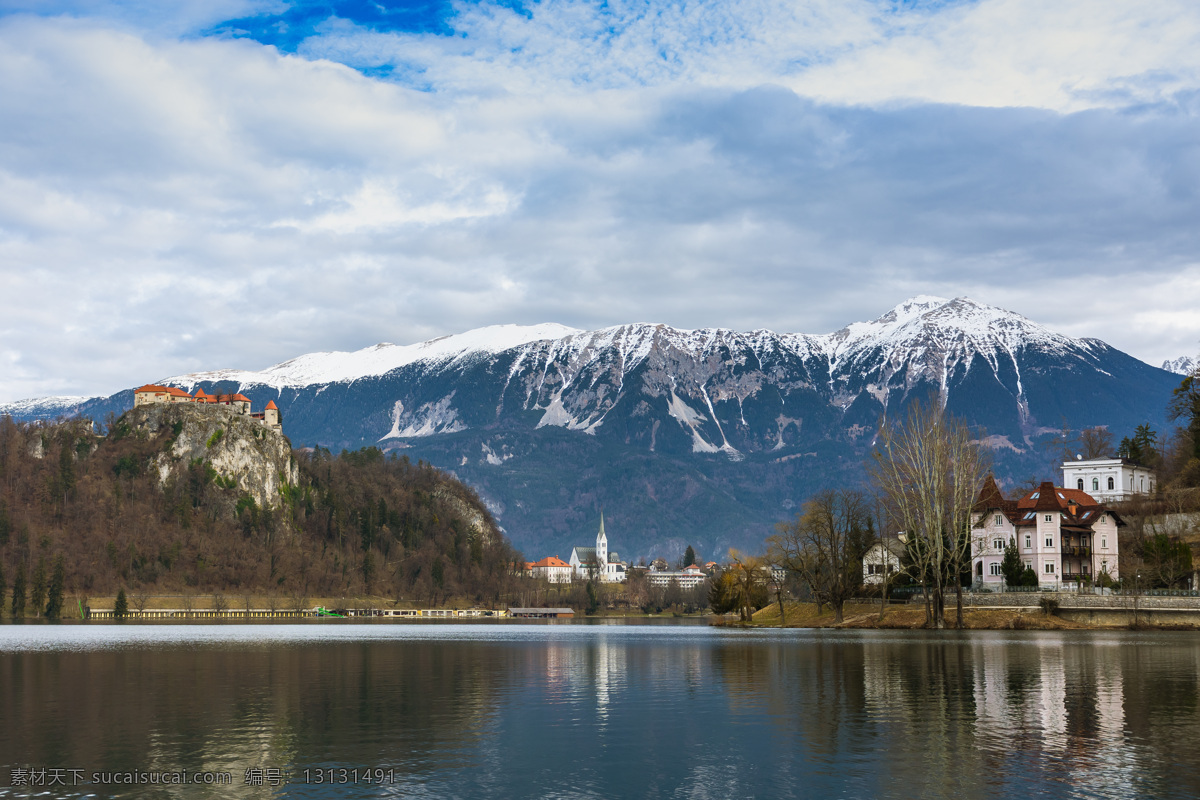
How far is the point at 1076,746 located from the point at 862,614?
96.2 meters

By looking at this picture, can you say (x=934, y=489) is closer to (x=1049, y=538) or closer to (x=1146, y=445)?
(x=1049, y=538)

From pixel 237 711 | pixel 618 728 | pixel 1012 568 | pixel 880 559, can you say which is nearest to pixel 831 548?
pixel 1012 568

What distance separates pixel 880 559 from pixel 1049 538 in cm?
2660

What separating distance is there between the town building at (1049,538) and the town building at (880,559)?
1123 cm

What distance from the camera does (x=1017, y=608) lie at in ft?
372

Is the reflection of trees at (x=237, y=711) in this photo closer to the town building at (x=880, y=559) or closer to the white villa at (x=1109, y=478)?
the town building at (x=880, y=559)

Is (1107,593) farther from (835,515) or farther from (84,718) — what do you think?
(84,718)

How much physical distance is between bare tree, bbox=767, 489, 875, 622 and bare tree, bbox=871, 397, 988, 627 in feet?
30.4

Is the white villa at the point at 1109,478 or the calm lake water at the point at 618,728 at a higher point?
the white villa at the point at 1109,478

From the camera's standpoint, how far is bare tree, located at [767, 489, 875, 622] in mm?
124688

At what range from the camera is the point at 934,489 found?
349 feet

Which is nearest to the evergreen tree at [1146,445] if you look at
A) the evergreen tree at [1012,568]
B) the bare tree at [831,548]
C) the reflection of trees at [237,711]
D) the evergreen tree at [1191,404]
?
the evergreen tree at [1191,404]

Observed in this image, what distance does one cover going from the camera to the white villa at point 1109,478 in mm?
160375

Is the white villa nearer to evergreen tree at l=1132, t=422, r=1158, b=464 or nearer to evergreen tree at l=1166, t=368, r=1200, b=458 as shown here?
evergreen tree at l=1132, t=422, r=1158, b=464
